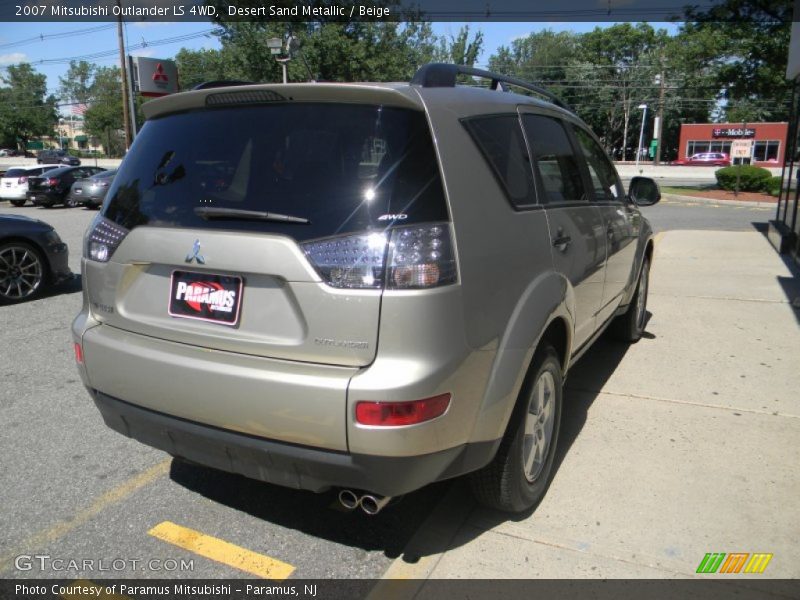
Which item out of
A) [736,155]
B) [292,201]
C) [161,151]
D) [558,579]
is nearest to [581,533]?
[558,579]

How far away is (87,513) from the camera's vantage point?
2.93 m

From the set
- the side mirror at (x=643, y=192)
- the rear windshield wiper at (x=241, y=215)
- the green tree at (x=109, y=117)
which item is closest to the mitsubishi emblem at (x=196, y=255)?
the rear windshield wiper at (x=241, y=215)

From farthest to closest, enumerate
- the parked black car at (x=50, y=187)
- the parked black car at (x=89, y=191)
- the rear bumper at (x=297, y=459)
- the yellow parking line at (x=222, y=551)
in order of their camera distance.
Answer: the parked black car at (x=50, y=187)
the parked black car at (x=89, y=191)
the yellow parking line at (x=222, y=551)
the rear bumper at (x=297, y=459)

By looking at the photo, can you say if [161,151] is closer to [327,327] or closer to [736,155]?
[327,327]

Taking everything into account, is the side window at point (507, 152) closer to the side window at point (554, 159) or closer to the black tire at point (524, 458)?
the side window at point (554, 159)

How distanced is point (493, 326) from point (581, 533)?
1125 mm

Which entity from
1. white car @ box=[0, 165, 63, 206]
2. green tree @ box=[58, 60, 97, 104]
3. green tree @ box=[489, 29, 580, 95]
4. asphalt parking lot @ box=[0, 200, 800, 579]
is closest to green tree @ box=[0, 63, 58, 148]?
green tree @ box=[58, 60, 97, 104]

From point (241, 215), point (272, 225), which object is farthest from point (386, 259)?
point (241, 215)

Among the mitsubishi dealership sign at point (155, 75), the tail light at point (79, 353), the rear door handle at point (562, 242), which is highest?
the mitsubishi dealership sign at point (155, 75)

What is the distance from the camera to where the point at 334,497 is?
10.4ft

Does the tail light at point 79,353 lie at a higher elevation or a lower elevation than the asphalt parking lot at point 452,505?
higher

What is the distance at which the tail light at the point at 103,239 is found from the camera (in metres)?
2.59

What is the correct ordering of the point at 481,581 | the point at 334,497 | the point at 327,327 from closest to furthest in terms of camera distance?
the point at 327,327 → the point at 481,581 → the point at 334,497

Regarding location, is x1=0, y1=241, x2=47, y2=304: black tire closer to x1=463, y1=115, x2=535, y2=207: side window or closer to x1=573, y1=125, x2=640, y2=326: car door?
x1=573, y1=125, x2=640, y2=326: car door
